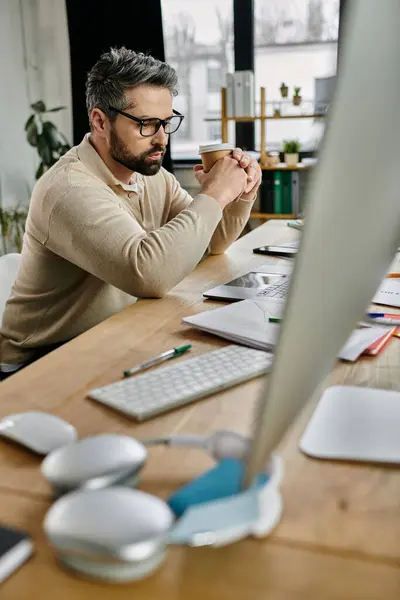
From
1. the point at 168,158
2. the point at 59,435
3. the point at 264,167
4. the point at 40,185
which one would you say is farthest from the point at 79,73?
the point at 59,435

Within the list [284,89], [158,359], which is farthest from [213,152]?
[284,89]

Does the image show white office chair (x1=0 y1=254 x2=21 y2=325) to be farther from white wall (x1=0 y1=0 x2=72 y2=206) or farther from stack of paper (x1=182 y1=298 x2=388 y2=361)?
white wall (x1=0 y1=0 x2=72 y2=206)

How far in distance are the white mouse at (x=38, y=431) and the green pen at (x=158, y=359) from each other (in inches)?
8.3

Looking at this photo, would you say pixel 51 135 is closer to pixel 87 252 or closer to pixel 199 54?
pixel 199 54

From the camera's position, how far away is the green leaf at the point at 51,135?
152 inches

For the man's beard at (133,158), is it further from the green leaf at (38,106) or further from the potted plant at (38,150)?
the green leaf at (38,106)

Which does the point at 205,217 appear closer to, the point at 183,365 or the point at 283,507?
the point at 183,365

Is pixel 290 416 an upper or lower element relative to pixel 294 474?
upper

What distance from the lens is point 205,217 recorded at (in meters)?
1.49

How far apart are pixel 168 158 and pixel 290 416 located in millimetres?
3643

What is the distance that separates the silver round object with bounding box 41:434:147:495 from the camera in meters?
0.57

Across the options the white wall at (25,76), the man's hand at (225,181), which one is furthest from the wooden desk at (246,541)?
the white wall at (25,76)

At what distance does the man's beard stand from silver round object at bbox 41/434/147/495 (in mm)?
1190

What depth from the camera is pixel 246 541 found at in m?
0.54
